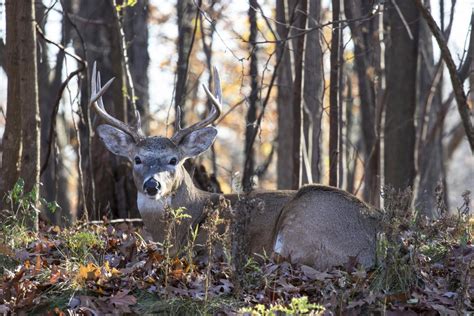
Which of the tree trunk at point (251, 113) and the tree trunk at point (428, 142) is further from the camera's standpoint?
the tree trunk at point (428, 142)

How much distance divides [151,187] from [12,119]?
1.55 m

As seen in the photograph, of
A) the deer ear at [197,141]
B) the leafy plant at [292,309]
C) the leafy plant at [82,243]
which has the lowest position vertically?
the leafy plant at [292,309]

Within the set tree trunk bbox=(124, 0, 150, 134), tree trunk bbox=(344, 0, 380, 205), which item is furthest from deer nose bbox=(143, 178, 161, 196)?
tree trunk bbox=(124, 0, 150, 134)

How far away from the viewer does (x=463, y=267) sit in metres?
5.96

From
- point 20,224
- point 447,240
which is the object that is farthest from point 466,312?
point 20,224

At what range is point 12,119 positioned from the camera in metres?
8.55

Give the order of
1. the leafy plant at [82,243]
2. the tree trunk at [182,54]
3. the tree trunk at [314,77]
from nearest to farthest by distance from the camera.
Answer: the leafy plant at [82,243] → the tree trunk at [314,77] → the tree trunk at [182,54]

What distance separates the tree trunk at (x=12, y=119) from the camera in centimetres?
853

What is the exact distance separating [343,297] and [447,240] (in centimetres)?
176

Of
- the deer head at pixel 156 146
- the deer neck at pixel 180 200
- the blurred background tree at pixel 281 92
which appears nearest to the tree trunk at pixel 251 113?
the blurred background tree at pixel 281 92

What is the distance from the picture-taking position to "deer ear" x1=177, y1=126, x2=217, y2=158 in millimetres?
8984

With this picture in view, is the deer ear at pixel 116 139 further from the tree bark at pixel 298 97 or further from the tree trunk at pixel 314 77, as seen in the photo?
the tree trunk at pixel 314 77

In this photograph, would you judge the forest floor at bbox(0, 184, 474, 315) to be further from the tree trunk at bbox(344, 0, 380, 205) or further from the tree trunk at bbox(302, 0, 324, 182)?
the tree trunk at bbox(302, 0, 324, 182)

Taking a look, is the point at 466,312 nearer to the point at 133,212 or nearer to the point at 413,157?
the point at 133,212
